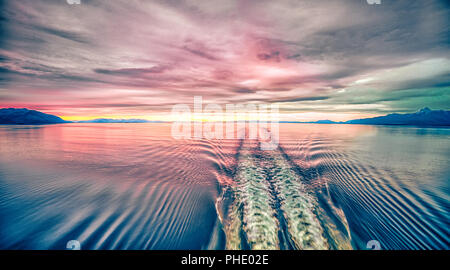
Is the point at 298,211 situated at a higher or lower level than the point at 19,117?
lower

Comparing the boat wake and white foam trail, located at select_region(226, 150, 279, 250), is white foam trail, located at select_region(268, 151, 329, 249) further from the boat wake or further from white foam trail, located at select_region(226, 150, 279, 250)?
white foam trail, located at select_region(226, 150, 279, 250)

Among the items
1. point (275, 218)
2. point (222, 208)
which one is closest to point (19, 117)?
point (222, 208)

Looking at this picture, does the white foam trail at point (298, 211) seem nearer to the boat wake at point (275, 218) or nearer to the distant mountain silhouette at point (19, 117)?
the boat wake at point (275, 218)

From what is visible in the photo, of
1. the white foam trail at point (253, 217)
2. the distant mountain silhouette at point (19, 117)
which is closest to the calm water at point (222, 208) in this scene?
the white foam trail at point (253, 217)

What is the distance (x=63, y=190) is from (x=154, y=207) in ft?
11.0

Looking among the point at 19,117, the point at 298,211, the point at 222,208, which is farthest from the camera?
the point at 19,117

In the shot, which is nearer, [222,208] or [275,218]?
[275,218]

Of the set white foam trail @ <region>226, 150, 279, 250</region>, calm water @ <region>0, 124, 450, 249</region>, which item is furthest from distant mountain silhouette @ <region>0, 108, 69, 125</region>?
white foam trail @ <region>226, 150, 279, 250</region>

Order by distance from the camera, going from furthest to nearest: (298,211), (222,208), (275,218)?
1. (222,208)
2. (298,211)
3. (275,218)

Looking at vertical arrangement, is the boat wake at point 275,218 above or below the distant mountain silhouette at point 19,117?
below

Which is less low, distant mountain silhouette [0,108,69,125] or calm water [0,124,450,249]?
distant mountain silhouette [0,108,69,125]

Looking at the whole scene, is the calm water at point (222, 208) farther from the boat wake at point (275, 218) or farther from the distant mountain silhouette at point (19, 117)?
the distant mountain silhouette at point (19, 117)

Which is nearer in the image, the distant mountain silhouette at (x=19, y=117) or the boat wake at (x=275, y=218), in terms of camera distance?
the boat wake at (x=275, y=218)

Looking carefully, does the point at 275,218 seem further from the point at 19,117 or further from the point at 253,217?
the point at 19,117
